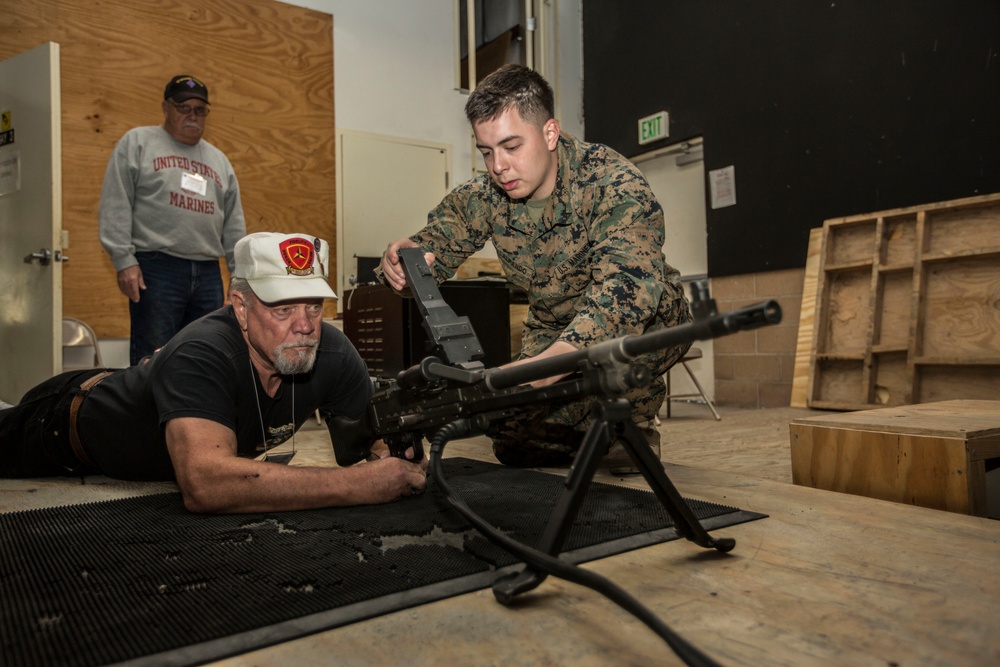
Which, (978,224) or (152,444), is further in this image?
(978,224)

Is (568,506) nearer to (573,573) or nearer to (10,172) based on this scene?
(573,573)

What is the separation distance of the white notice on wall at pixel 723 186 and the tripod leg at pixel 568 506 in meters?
4.56

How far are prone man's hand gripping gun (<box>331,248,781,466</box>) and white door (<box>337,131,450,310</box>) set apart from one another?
3.78m

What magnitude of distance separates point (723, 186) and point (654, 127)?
0.91 meters

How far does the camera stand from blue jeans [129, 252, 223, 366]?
3.21 meters

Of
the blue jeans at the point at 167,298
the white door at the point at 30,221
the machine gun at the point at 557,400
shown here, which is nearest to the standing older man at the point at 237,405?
the machine gun at the point at 557,400

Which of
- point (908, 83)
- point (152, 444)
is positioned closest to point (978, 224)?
point (908, 83)

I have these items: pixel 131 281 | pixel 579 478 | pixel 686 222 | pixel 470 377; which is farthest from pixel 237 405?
pixel 686 222

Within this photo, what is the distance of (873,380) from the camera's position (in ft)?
13.8

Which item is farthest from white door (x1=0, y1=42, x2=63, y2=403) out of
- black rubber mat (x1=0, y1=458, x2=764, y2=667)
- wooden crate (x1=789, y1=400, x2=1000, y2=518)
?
wooden crate (x1=789, y1=400, x2=1000, y2=518)

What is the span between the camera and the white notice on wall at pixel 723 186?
17.2ft

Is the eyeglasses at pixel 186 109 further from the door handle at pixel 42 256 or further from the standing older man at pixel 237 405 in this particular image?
the standing older man at pixel 237 405

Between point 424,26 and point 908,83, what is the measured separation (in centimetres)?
390

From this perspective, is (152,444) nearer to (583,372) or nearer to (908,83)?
(583,372)
